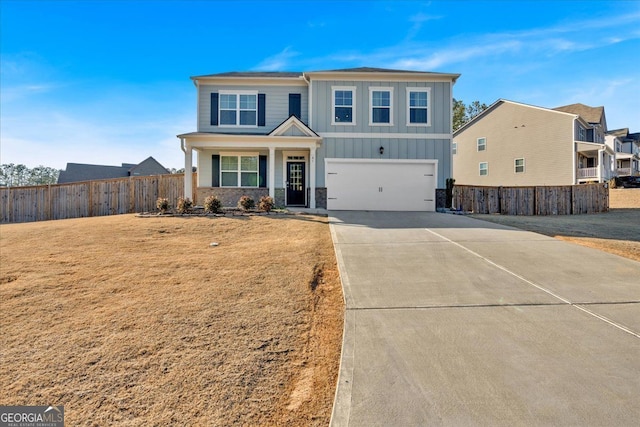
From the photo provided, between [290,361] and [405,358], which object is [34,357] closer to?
[290,361]

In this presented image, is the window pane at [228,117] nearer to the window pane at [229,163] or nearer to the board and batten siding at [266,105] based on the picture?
the board and batten siding at [266,105]

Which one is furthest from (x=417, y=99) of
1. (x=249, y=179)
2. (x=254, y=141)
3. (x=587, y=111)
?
(x=587, y=111)

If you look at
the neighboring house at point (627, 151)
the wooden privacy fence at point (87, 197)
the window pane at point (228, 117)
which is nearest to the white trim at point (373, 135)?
the window pane at point (228, 117)

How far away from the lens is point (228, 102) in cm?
1567

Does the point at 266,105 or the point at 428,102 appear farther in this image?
the point at 266,105

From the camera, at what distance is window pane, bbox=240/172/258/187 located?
15.8 meters

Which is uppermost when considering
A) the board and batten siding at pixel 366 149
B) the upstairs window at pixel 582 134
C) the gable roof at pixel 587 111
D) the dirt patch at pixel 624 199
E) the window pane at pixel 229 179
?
the gable roof at pixel 587 111

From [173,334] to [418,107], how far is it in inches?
568

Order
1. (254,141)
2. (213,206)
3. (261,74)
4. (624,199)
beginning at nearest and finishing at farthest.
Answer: (213,206) → (254,141) → (261,74) → (624,199)

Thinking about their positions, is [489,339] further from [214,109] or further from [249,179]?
[214,109]

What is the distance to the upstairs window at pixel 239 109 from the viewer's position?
15625 mm

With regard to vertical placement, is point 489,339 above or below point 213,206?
below

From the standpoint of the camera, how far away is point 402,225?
10664mm

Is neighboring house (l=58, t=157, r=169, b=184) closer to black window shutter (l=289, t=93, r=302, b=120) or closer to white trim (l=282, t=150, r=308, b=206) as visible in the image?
white trim (l=282, t=150, r=308, b=206)
